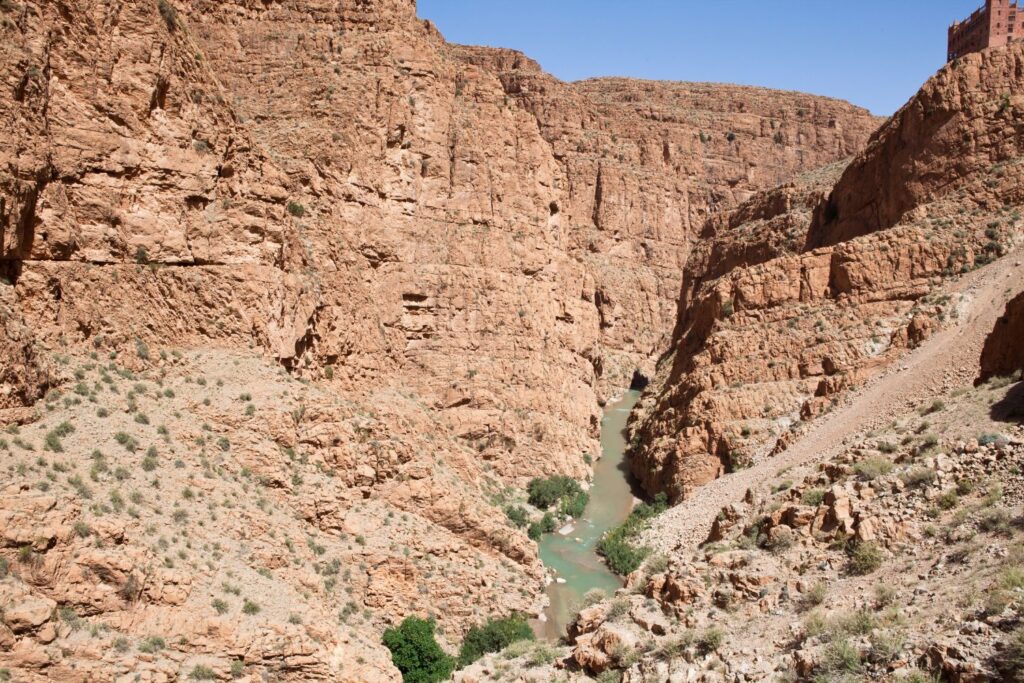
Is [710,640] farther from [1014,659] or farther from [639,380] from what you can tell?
[639,380]

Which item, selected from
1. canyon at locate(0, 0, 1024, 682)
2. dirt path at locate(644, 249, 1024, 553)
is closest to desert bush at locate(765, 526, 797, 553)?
canyon at locate(0, 0, 1024, 682)

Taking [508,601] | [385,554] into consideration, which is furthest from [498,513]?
[385,554]

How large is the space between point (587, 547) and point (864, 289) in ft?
55.5

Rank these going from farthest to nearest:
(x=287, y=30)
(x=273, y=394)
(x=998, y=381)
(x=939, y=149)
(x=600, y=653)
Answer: (x=939, y=149) < (x=287, y=30) < (x=273, y=394) < (x=998, y=381) < (x=600, y=653)

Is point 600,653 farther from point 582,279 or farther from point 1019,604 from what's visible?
point 582,279

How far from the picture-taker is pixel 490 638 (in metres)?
27.2

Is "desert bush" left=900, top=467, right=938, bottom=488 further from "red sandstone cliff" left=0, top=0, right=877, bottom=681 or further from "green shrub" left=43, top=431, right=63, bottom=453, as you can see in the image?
"green shrub" left=43, top=431, right=63, bottom=453

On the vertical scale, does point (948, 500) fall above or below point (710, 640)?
above

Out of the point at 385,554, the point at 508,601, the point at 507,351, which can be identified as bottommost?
the point at 508,601

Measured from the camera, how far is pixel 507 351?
142 feet

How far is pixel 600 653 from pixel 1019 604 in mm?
7574

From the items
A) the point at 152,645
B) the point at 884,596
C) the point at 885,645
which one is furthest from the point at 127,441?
the point at 885,645

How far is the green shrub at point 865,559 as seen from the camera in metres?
15.6

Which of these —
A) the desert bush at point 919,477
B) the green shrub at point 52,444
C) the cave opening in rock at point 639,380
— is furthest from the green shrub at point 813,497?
the cave opening in rock at point 639,380
